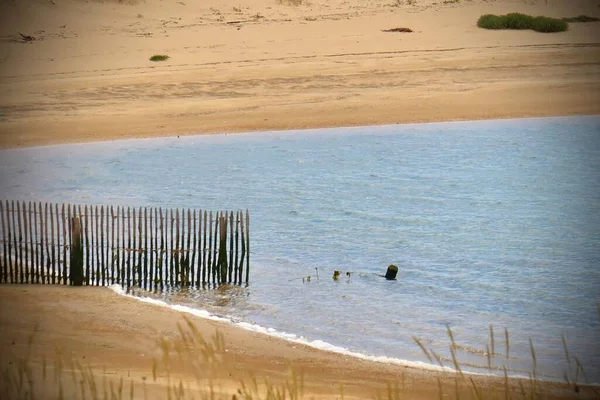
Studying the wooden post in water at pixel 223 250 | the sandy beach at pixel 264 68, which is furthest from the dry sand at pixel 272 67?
the wooden post in water at pixel 223 250

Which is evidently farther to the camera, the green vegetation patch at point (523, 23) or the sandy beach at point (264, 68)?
the green vegetation patch at point (523, 23)

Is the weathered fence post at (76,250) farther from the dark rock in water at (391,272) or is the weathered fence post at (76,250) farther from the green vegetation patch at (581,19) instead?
the green vegetation patch at (581,19)

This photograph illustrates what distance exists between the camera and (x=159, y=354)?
1011 cm

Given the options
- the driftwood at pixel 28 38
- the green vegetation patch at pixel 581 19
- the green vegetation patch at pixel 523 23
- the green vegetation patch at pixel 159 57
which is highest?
the green vegetation patch at pixel 581 19

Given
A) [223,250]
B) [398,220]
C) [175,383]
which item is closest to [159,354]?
[175,383]

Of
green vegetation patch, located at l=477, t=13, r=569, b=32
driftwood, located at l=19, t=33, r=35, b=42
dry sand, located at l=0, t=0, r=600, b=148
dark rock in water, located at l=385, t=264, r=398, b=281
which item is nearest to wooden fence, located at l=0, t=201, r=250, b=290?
dark rock in water, located at l=385, t=264, r=398, b=281

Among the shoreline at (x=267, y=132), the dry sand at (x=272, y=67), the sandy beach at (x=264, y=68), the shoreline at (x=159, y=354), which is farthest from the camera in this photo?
the dry sand at (x=272, y=67)

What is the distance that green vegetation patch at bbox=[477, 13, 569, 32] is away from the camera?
115 feet

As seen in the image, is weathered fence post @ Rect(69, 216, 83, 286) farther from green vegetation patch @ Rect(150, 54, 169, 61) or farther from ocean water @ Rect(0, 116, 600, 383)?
green vegetation patch @ Rect(150, 54, 169, 61)

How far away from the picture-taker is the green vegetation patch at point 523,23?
35.1 meters

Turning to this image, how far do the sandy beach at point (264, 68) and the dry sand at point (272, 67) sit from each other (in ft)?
0.22

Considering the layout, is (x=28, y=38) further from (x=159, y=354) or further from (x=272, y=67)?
(x=159, y=354)

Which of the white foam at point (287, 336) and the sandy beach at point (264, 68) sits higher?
the sandy beach at point (264, 68)

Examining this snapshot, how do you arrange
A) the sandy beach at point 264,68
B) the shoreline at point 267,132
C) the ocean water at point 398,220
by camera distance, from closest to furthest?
the ocean water at point 398,220 → the shoreline at point 267,132 → the sandy beach at point 264,68
